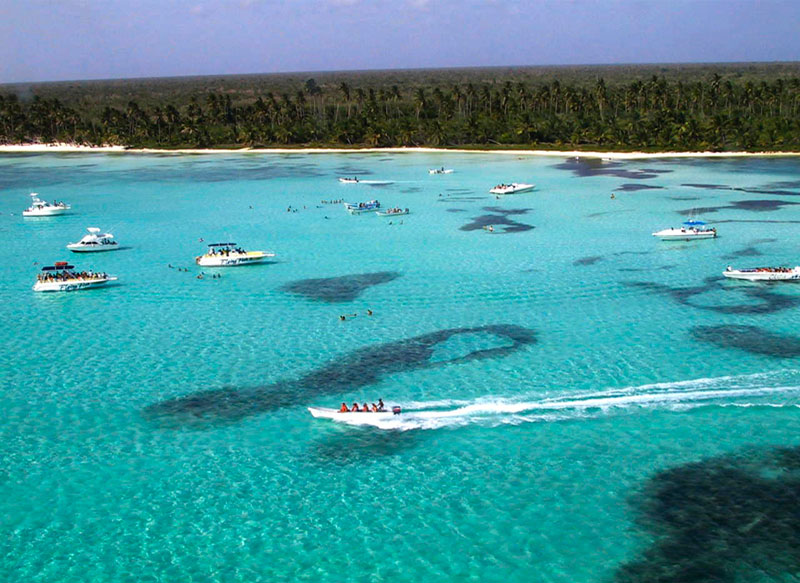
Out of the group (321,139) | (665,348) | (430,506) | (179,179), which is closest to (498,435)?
(430,506)

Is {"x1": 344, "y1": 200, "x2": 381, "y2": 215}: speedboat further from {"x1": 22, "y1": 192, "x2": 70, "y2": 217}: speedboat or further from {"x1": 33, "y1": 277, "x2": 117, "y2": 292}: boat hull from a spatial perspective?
{"x1": 33, "y1": 277, "x2": 117, "y2": 292}: boat hull

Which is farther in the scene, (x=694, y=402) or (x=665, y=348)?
(x=665, y=348)

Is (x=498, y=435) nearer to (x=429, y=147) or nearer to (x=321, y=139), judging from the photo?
(x=429, y=147)

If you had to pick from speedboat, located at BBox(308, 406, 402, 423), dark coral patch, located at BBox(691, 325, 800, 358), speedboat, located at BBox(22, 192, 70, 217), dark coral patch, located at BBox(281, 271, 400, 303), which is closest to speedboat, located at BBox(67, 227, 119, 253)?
speedboat, located at BBox(22, 192, 70, 217)

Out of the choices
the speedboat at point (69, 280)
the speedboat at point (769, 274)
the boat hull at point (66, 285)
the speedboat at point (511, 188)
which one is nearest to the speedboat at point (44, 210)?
the speedboat at point (69, 280)

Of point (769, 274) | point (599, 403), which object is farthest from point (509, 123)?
point (599, 403)

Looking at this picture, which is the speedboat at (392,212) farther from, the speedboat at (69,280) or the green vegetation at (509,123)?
the green vegetation at (509,123)
